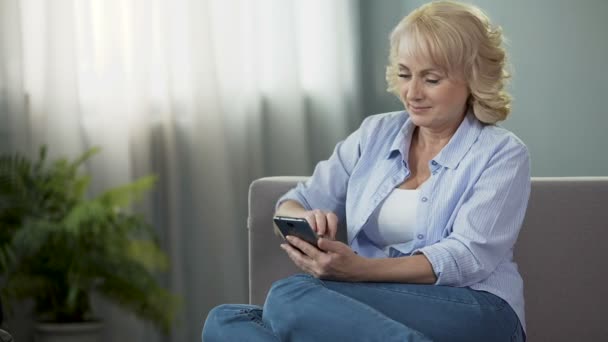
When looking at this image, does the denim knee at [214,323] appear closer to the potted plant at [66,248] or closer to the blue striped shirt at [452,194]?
the blue striped shirt at [452,194]

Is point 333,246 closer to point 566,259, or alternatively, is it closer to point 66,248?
point 566,259

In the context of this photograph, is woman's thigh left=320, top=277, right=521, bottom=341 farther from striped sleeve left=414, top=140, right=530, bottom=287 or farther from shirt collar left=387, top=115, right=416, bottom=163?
shirt collar left=387, top=115, right=416, bottom=163

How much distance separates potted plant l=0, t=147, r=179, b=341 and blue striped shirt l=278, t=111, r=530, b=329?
2.04 ft

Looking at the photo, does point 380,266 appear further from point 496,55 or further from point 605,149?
point 605,149

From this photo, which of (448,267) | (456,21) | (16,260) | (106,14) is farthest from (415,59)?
(106,14)

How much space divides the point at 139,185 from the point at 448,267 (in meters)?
1.30

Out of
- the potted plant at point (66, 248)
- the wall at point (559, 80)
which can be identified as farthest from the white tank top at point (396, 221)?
the wall at point (559, 80)

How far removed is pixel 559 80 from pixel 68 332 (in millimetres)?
2046

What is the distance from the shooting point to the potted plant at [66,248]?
2590 millimetres

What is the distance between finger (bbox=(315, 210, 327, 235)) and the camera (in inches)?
82.1

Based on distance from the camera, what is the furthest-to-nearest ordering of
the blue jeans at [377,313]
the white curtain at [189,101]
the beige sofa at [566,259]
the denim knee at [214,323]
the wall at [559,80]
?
the wall at [559,80], the white curtain at [189,101], the beige sofa at [566,259], the denim knee at [214,323], the blue jeans at [377,313]

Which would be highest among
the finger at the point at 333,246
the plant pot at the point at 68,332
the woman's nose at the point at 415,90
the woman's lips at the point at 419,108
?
the woman's nose at the point at 415,90

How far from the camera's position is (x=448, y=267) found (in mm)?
1935

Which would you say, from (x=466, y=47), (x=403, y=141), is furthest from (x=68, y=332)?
(x=466, y=47)
